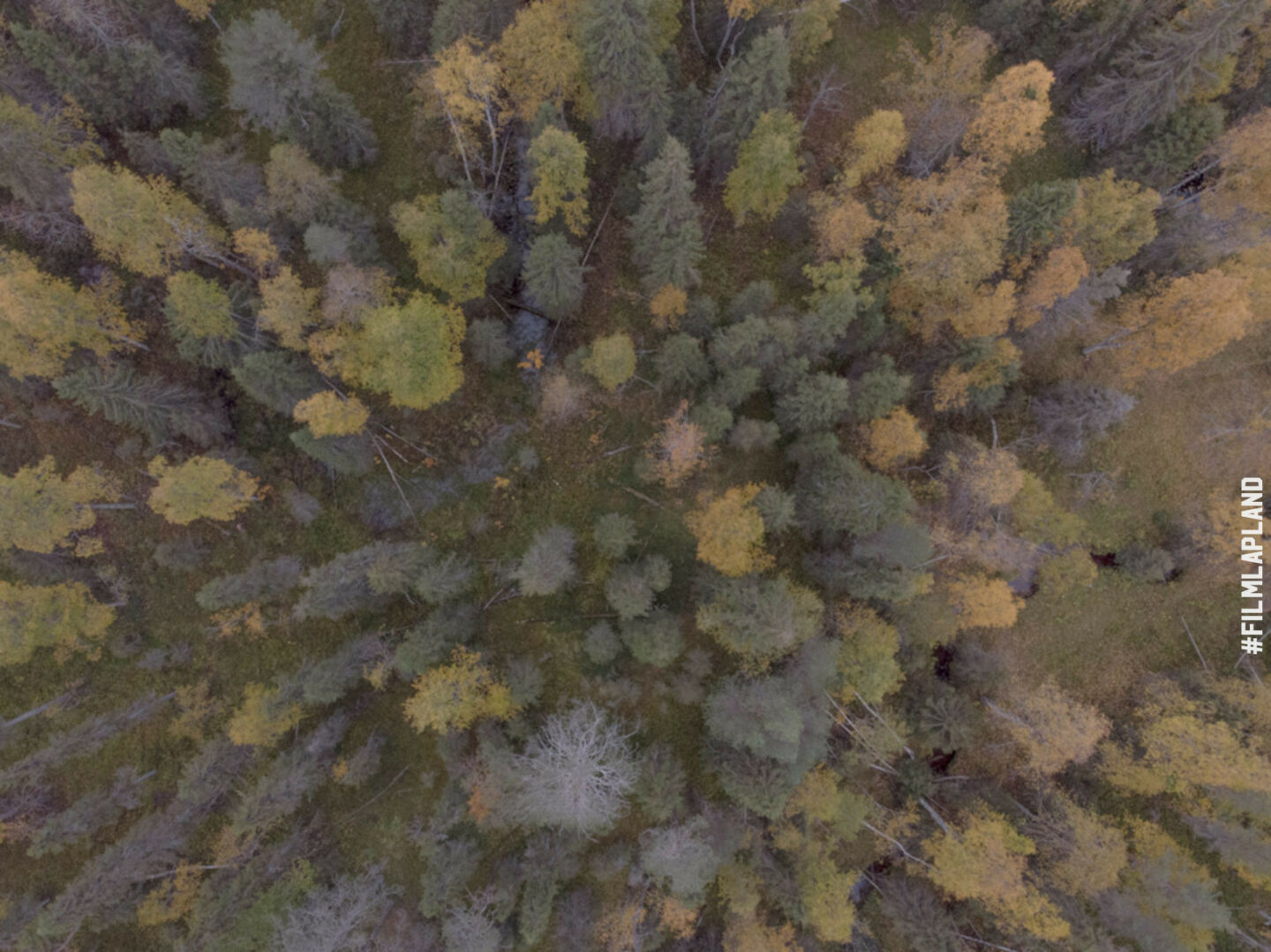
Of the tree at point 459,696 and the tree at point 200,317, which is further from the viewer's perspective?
the tree at point 459,696

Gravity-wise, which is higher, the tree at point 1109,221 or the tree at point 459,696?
the tree at point 1109,221

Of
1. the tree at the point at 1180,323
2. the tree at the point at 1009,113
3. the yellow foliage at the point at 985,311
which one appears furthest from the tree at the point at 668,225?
the tree at the point at 1180,323

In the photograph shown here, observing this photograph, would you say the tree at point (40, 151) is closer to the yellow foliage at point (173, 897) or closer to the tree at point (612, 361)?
the tree at point (612, 361)

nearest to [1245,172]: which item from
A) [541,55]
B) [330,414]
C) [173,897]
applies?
[541,55]

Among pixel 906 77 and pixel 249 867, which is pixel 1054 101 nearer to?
pixel 906 77

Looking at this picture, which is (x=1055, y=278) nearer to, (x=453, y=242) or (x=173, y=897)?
(x=453, y=242)

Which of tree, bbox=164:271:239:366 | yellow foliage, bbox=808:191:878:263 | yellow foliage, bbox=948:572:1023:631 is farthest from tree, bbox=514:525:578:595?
yellow foliage, bbox=948:572:1023:631

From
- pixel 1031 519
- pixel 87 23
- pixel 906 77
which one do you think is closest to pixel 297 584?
pixel 87 23
